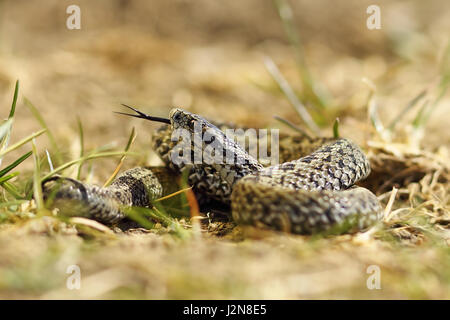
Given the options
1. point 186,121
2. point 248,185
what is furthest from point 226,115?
point 248,185

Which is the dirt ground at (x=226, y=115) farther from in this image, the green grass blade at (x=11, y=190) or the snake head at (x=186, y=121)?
the snake head at (x=186, y=121)

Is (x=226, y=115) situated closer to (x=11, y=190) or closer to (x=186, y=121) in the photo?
(x=186, y=121)

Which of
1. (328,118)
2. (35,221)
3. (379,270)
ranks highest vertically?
(328,118)

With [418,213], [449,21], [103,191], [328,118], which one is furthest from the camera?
[449,21]

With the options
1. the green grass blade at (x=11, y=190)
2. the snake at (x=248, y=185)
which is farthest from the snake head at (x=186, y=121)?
the green grass blade at (x=11, y=190)

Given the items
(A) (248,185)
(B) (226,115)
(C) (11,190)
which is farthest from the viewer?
(B) (226,115)

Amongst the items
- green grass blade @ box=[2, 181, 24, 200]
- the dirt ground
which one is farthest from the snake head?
green grass blade @ box=[2, 181, 24, 200]
